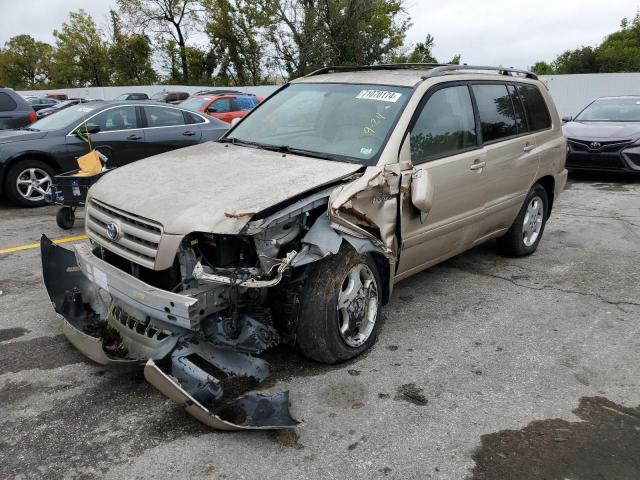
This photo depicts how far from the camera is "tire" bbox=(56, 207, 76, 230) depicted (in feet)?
22.1

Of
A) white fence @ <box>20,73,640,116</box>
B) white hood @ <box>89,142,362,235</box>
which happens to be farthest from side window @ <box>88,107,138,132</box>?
white fence @ <box>20,73,640,116</box>

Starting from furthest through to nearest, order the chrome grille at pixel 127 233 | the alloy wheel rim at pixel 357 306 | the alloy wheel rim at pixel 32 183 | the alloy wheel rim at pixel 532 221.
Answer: the alloy wheel rim at pixel 32 183 → the alloy wheel rim at pixel 532 221 → the alloy wheel rim at pixel 357 306 → the chrome grille at pixel 127 233

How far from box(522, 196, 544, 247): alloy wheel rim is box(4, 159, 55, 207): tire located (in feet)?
21.0

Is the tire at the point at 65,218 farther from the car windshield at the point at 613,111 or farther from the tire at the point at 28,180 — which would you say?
the car windshield at the point at 613,111

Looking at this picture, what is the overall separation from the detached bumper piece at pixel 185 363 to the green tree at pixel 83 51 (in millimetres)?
49516

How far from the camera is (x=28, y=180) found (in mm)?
8031

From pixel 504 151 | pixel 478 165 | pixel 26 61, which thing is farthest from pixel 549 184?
pixel 26 61

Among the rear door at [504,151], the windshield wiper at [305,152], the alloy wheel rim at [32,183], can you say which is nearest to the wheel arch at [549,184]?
the rear door at [504,151]

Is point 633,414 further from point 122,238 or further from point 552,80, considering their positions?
point 552,80

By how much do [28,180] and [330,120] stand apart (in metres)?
5.78

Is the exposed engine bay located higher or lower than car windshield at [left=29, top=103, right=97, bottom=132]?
lower

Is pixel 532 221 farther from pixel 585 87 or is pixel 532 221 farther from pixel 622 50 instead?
pixel 622 50

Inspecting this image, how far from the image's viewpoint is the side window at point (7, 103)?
9547 millimetres

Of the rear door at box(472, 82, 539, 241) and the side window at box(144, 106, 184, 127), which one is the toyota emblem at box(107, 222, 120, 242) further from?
the side window at box(144, 106, 184, 127)
